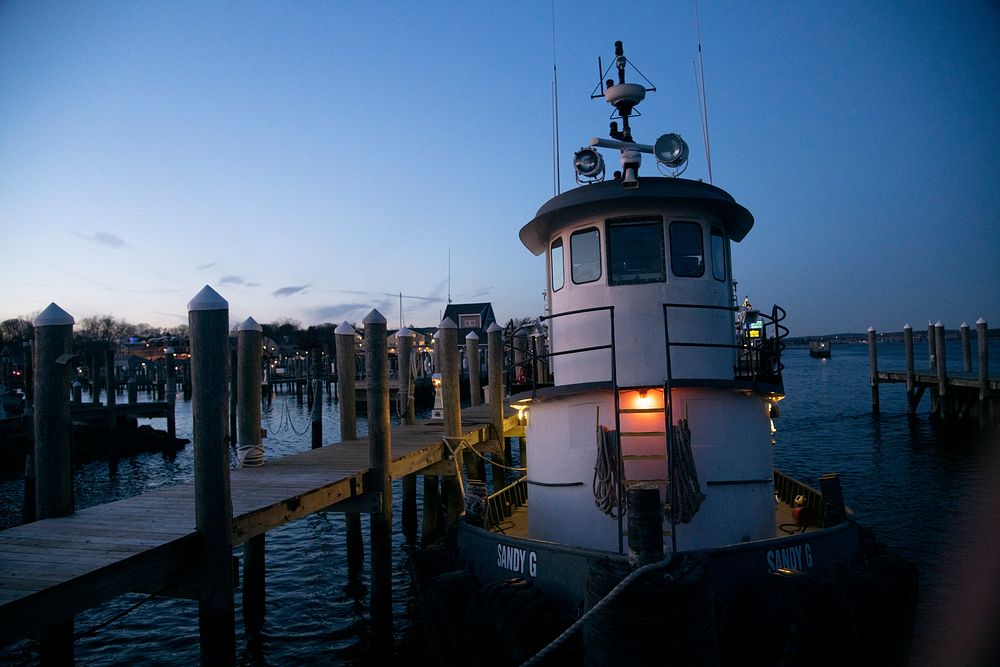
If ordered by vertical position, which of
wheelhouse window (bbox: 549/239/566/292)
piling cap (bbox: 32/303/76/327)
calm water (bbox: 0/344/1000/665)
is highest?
wheelhouse window (bbox: 549/239/566/292)

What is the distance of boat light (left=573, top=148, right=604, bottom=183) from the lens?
28.0 ft

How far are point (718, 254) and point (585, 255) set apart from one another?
1.75 metres

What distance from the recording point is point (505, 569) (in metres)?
6.89

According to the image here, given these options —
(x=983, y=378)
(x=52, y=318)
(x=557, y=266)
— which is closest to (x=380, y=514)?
(x=557, y=266)

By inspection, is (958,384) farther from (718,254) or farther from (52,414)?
(52,414)

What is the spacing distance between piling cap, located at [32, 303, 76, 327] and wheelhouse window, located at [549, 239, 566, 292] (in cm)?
551

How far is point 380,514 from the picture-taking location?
9430mm

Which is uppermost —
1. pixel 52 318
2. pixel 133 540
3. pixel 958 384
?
pixel 52 318

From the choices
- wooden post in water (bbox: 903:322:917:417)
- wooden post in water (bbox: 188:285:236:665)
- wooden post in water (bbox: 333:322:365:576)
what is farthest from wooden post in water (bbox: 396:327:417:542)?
wooden post in water (bbox: 903:322:917:417)

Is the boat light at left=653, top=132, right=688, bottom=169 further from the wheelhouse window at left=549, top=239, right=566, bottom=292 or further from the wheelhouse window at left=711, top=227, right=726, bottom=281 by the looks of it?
the wheelhouse window at left=549, top=239, right=566, bottom=292

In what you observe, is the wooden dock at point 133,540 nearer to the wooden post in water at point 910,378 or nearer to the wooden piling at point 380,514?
the wooden piling at point 380,514

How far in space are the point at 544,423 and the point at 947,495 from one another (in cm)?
1722

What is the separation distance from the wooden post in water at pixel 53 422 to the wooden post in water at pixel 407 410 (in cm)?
931

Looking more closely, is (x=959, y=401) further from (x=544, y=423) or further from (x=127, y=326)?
(x=127, y=326)
